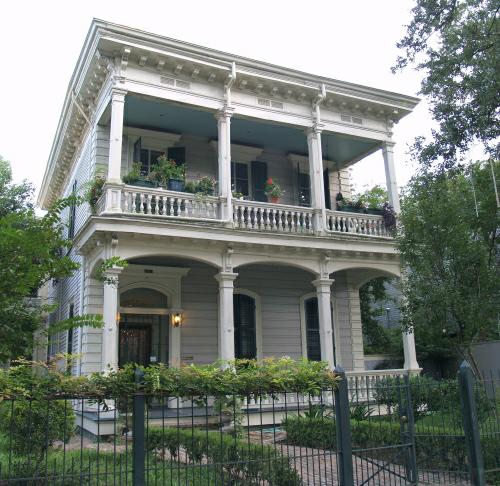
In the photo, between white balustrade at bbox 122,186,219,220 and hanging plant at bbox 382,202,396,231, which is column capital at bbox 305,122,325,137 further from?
white balustrade at bbox 122,186,219,220

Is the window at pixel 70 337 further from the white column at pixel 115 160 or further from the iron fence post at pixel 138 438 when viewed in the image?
the iron fence post at pixel 138 438

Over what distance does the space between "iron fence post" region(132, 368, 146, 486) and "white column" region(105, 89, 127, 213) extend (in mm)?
6988

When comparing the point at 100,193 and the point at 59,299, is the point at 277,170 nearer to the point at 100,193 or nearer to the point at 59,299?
the point at 100,193

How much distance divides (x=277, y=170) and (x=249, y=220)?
4089mm

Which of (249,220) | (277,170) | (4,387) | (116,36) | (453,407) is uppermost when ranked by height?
(116,36)

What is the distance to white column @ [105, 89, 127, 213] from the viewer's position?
11.7 meters

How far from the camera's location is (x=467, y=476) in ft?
24.5

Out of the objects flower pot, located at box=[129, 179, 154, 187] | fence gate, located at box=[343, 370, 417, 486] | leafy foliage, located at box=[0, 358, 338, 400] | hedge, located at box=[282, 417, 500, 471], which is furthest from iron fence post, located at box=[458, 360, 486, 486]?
flower pot, located at box=[129, 179, 154, 187]

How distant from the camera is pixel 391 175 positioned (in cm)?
1537

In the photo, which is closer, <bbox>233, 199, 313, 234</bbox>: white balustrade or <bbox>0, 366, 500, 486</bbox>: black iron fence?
<bbox>0, 366, 500, 486</bbox>: black iron fence

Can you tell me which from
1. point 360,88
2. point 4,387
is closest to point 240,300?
point 360,88

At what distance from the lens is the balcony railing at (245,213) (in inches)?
474

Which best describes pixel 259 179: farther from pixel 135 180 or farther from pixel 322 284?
pixel 135 180

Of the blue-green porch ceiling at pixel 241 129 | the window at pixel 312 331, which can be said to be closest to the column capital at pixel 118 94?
the blue-green porch ceiling at pixel 241 129
